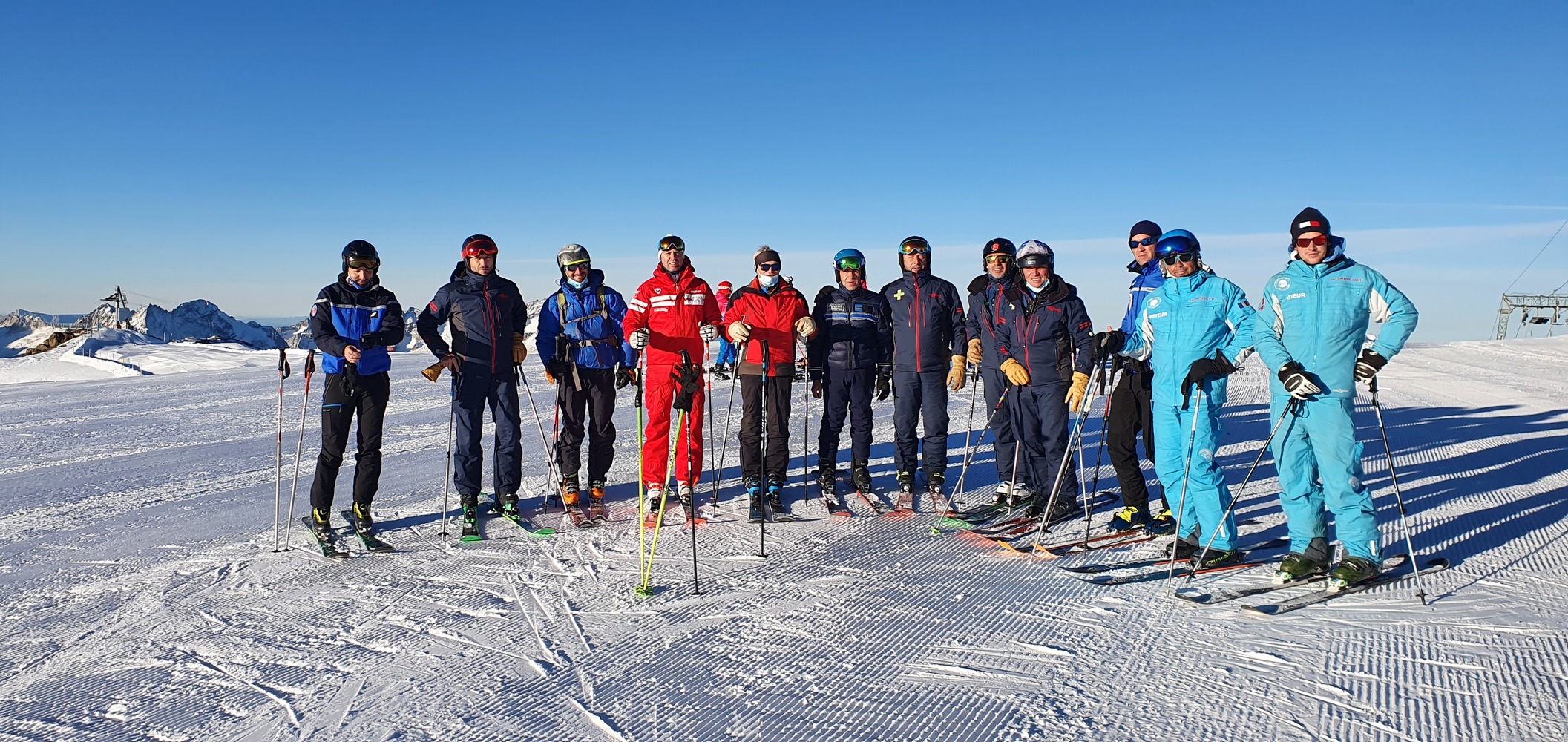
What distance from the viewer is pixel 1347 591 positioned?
431 centimetres

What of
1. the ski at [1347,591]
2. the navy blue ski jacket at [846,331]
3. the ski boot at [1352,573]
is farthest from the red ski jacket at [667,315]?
the ski boot at [1352,573]

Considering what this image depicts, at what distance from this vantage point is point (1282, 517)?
604cm

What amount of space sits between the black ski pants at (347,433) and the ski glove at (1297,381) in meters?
5.40

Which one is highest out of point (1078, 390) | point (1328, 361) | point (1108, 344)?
point (1108, 344)

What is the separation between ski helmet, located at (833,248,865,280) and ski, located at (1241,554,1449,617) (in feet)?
13.0

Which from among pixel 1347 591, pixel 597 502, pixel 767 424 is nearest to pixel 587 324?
pixel 597 502

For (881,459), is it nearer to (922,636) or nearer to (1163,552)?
(1163,552)

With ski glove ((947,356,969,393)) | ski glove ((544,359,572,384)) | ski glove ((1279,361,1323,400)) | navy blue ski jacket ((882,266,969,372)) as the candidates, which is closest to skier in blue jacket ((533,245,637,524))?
ski glove ((544,359,572,384))

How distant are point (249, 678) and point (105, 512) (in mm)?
4030

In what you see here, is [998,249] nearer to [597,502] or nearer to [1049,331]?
[1049,331]

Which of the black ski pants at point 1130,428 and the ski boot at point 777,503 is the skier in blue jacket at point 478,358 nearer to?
the ski boot at point 777,503

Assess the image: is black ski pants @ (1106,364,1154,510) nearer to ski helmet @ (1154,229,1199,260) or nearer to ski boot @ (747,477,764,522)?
ski helmet @ (1154,229,1199,260)

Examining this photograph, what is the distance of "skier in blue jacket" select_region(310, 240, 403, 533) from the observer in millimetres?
5234

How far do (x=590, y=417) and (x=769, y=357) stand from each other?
151cm
